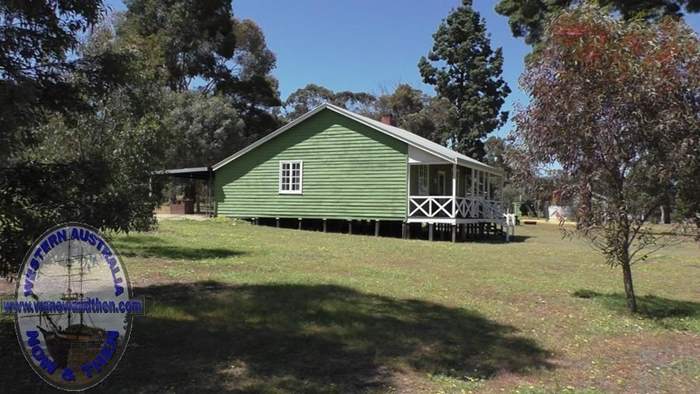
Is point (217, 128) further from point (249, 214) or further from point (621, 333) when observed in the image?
point (621, 333)

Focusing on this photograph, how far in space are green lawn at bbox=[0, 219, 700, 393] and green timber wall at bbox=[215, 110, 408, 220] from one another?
979cm

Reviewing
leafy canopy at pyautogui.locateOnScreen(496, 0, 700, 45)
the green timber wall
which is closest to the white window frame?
the green timber wall

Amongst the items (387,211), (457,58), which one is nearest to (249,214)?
(387,211)

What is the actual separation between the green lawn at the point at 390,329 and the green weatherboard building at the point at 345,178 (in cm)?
938

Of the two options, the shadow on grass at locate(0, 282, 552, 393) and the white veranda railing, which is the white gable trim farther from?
the shadow on grass at locate(0, 282, 552, 393)

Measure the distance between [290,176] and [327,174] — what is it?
6.02 ft

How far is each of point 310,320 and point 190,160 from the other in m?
34.1

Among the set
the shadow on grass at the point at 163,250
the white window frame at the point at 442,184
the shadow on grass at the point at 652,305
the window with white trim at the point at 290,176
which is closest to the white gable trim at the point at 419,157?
the white window frame at the point at 442,184

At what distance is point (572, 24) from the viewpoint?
7.55 meters

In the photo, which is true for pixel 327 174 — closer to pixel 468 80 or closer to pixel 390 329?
pixel 390 329

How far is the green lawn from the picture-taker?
4832 mm

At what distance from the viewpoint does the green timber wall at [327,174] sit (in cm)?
2184

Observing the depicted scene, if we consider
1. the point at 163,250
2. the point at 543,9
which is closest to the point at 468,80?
the point at 543,9

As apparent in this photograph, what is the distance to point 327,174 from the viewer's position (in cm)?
2292
